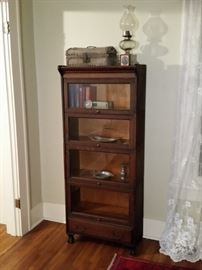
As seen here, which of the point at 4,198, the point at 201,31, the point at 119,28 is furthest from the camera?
the point at 4,198

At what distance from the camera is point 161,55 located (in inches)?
101

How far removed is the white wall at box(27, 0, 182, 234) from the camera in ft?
8.32

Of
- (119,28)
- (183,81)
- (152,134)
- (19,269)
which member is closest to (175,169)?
(152,134)

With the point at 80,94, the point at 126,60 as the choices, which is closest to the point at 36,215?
the point at 80,94

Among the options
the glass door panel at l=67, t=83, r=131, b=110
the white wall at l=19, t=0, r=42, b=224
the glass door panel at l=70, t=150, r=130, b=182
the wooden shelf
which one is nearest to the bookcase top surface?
the glass door panel at l=67, t=83, r=131, b=110

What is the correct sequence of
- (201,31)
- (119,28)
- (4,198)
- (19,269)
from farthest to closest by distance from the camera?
(4,198)
(119,28)
(19,269)
(201,31)

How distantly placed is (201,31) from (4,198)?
Answer: 2166 mm

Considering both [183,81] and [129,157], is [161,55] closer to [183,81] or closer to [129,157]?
[183,81]

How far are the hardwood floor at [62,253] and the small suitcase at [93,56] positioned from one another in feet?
4.97

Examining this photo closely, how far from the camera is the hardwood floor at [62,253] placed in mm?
2469

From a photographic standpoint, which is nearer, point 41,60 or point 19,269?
point 19,269

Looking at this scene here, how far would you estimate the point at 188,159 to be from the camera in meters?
2.44

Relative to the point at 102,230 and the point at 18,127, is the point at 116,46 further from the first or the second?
the point at 102,230

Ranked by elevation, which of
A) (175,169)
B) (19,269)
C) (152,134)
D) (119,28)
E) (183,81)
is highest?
(119,28)
